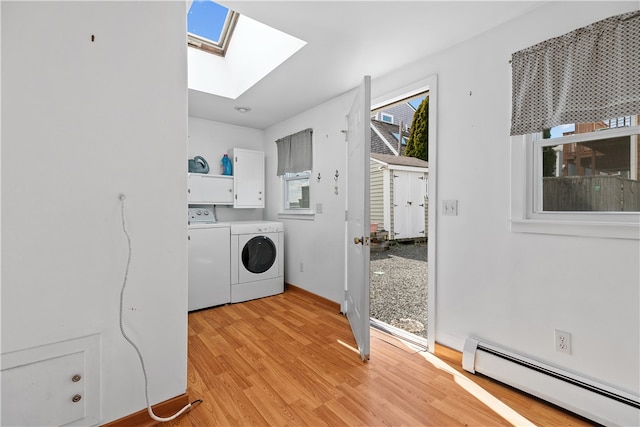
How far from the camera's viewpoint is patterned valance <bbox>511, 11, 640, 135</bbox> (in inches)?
53.7

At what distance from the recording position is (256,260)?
356 cm

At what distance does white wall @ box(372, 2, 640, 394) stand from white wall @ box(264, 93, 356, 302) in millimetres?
971

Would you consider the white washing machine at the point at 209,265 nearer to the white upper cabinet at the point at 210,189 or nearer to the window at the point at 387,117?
the white upper cabinet at the point at 210,189

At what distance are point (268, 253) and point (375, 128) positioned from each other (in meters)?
5.34

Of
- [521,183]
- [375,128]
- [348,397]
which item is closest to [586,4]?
[521,183]

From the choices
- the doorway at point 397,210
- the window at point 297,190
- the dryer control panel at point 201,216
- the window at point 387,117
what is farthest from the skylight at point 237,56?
the window at point 387,117

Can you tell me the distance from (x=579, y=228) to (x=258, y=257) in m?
3.04

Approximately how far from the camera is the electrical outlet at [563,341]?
159cm

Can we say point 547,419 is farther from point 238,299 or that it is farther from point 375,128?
point 375,128

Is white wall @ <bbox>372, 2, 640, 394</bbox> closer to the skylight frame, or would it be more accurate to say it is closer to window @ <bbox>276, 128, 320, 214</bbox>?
window @ <bbox>276, 128, 320, 214</bbox>

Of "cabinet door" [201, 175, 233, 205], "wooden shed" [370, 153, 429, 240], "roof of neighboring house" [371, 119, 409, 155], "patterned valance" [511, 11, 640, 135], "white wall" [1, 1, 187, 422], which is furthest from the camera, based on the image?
"roof of neighboring house" [371, 119, 409, 155]

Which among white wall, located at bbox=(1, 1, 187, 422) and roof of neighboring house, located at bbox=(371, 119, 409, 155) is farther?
roof of neighboring house, located at bbox=(371, 119, 409, 155)

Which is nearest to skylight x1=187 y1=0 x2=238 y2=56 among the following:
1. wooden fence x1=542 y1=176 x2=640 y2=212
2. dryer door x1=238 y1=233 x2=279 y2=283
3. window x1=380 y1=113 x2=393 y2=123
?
dryer door x1=238 y1=233 x2=279 y2=283

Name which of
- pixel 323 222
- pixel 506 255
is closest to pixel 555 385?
pixel 506 255
